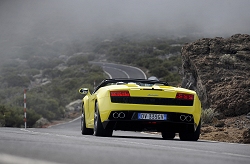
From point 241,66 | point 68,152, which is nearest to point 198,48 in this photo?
point 241,66

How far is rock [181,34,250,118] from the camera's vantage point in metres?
18.7

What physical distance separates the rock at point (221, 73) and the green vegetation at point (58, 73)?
942 cm

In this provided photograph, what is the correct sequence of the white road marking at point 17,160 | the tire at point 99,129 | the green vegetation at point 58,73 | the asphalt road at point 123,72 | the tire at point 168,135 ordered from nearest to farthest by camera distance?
the white road marking at point 17,160 < the tire at point 99,129 < the tire at point 168,135 < the green vegetation at point 58,73 < the asphalt road at point 123,72

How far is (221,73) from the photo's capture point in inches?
812

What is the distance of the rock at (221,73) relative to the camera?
61.3 ft

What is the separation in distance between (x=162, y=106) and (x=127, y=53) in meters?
82.6

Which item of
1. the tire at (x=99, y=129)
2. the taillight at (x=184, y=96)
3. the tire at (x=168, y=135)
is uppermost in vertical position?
the taillight at (x=184, y=96)

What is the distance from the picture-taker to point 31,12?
179 meters

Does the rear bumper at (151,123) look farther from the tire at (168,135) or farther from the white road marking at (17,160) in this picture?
the white road marking at (17,160)

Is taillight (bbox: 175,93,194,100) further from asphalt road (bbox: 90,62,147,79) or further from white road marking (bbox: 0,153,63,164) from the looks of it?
asphalt road (bbox: 90,62,147,79)

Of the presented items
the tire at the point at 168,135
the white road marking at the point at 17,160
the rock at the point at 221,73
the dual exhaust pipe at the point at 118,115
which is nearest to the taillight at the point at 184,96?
the dual exhaust pipe at the point at 118,115

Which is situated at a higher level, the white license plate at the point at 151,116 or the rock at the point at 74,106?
the white license plate at the point at 151,116

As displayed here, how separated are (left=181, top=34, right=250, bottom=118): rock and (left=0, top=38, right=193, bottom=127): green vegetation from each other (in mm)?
9419

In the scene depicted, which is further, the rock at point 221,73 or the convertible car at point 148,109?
the rock at point 221,73
